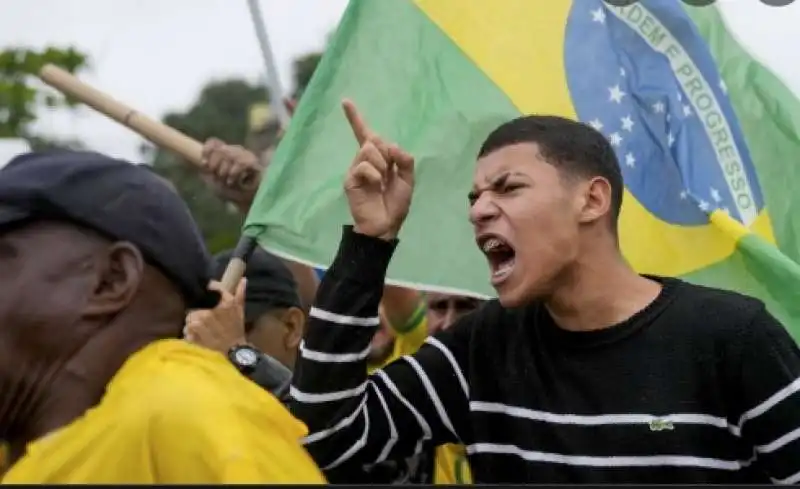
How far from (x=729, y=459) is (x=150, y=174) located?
1177 millimetres

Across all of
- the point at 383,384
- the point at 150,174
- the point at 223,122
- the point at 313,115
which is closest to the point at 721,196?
the point at 313,115

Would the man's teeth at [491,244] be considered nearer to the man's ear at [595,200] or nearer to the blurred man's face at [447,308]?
the man's ear at [595,200]

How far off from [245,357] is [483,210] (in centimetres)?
109

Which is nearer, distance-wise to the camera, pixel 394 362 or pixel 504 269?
pixel 504 269

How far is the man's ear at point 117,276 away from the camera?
1.99m

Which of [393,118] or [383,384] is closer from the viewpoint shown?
[383,384]

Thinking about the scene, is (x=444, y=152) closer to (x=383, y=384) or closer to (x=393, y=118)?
(x=393, y=118)

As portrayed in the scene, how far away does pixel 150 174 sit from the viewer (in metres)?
2.07

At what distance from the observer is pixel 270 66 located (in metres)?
4.93

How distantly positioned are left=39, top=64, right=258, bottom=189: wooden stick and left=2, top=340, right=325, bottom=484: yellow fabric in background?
2430 millimetres

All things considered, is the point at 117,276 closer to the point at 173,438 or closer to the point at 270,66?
the point at 173,438

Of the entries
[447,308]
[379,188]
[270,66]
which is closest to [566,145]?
[379,188]

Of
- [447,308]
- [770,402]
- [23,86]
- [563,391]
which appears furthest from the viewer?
[23,86]

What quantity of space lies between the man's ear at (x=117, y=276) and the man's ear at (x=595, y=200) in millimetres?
1051
